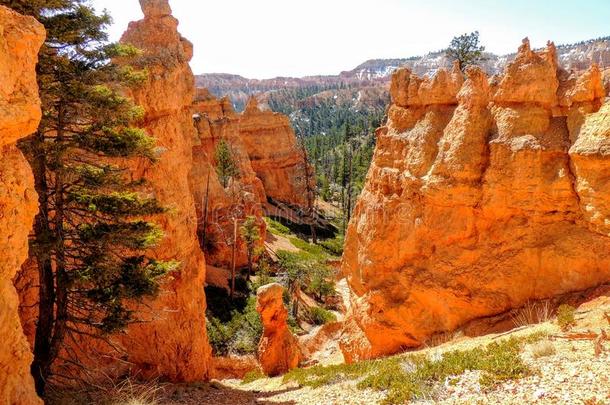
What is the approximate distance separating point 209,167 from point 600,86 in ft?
83.8

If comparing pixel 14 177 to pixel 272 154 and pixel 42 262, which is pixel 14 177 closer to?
pixel 42 262

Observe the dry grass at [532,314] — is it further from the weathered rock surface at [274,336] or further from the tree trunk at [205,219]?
the tree trunk at [205,219]

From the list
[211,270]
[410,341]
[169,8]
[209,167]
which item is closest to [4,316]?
[410,341]

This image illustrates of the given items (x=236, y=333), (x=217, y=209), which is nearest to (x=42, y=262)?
(x=236, y=333)

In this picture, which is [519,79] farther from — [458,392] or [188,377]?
[188,377]

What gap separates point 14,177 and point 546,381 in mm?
7693

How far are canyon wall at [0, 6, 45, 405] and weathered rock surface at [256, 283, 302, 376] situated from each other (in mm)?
12390

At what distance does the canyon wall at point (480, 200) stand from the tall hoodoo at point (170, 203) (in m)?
5.39

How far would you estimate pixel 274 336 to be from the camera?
1936 cm

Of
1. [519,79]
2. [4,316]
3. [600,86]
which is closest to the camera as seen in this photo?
[4,316]

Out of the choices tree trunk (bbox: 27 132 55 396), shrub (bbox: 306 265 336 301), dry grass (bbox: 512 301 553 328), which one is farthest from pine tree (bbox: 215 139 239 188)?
dry grass (bbox: 512 301 553 328)

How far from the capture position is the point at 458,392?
694 cm

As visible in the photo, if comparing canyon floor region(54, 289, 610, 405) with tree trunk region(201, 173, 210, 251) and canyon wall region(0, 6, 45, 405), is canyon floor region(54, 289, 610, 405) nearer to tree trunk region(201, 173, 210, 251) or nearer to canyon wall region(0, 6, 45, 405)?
canyon wall region(0, 6, 45, 405)

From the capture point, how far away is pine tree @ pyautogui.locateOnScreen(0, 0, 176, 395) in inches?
318
